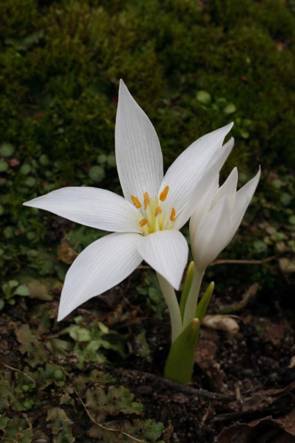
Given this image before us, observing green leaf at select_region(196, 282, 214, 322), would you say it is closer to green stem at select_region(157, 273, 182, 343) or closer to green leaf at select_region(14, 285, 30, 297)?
green stem at select_region(157, 273, 182, 343)

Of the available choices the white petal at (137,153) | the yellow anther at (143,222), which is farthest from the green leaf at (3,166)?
the yellow anther at (143,222)

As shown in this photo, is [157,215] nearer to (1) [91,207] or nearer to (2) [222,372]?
(1) [91,207]

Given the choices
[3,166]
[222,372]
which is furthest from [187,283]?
[3,166]

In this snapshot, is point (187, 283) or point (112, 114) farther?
point (112, 114)

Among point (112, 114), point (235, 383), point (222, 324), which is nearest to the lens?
point (235, 383)

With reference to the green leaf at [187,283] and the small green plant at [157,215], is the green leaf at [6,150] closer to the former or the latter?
the small green plant at [157,215]

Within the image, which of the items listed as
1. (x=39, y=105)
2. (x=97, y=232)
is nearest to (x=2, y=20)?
(x=39, y=105)
